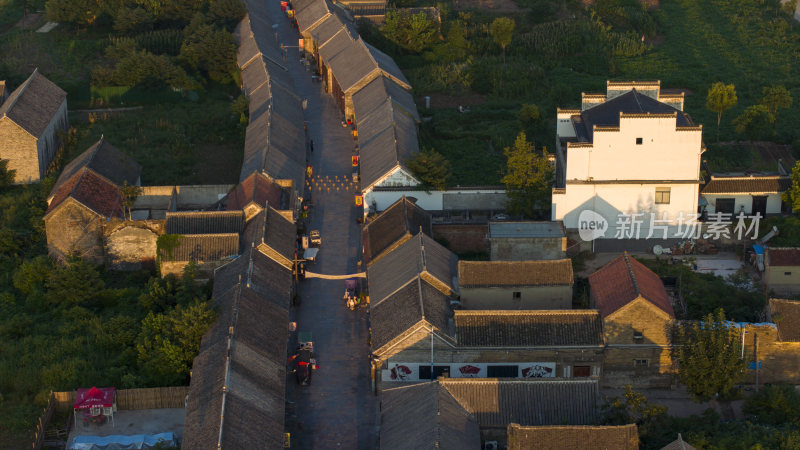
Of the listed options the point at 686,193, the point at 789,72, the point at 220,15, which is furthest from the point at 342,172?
the point at 789,72

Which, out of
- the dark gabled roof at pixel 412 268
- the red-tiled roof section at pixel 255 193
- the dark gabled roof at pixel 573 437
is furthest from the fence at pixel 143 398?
the red-tiled roof section at pixel 255 193

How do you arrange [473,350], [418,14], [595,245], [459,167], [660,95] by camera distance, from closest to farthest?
[473,350]
[595,245]
[660,95]
[459,167]
[418,14]

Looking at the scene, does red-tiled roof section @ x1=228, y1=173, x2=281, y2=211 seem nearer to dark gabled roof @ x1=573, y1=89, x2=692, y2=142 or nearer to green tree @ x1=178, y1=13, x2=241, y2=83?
dark gabled roof @ x1=573, y1=89, x2=692, y2=142

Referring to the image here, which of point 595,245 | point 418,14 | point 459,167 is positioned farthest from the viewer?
point 418,14

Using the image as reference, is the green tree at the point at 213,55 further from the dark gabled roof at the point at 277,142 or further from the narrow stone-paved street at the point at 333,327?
the narrow stone-paved street at the point at 333,327

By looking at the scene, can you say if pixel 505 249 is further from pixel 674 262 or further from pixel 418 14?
pixel 418 14

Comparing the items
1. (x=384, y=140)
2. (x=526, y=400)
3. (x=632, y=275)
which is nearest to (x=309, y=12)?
(x=384, y=140)

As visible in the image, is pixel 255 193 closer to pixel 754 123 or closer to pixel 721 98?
pixel 721 98
